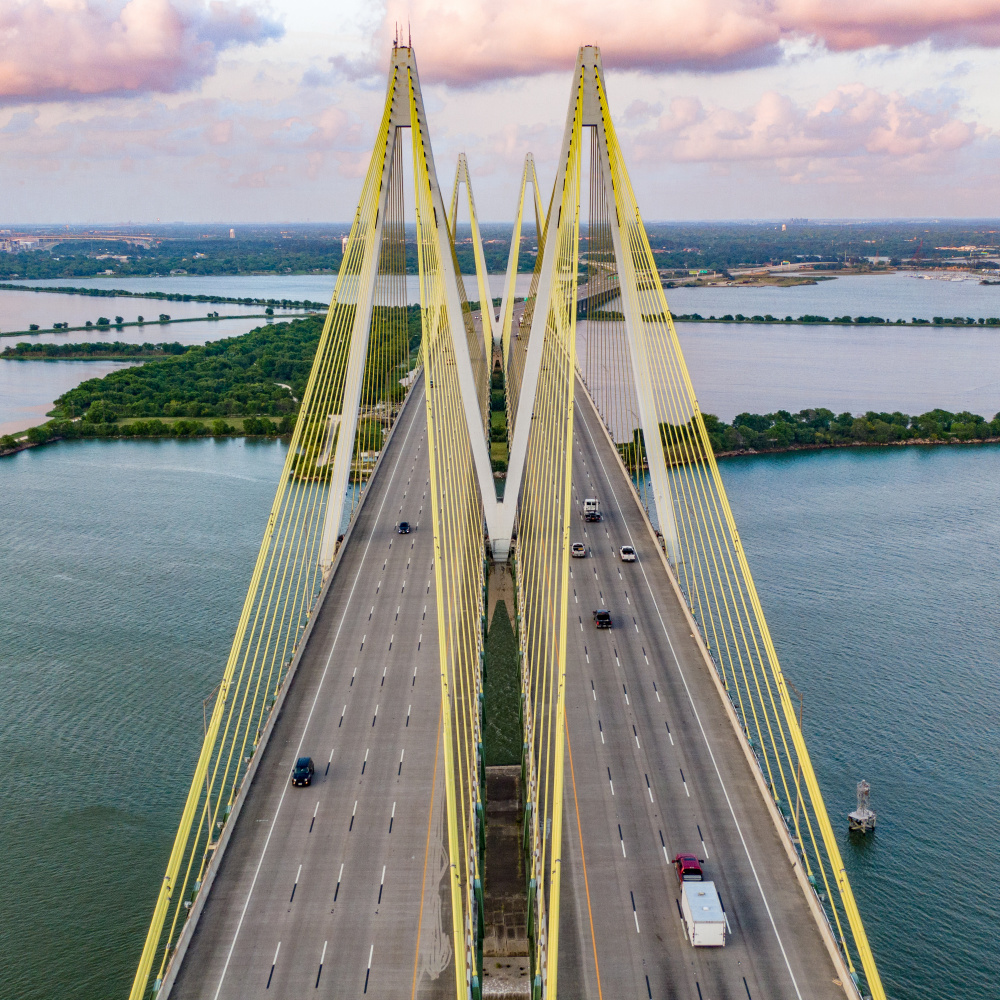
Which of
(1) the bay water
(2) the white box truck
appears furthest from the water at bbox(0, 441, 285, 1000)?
(2) the white box truck

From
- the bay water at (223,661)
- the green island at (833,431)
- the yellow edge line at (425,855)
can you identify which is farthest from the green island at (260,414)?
the yellow edge line at (425,855)

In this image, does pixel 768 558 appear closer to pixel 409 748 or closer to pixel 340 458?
pixel 340 458

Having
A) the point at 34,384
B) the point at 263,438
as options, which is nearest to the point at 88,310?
the point at 34,384

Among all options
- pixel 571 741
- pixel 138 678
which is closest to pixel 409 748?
pixel 571 741

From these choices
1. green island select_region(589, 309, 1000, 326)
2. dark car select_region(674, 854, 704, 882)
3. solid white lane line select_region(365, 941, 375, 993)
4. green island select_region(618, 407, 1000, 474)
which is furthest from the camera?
green island select_region(589, 309, 1000, 326)

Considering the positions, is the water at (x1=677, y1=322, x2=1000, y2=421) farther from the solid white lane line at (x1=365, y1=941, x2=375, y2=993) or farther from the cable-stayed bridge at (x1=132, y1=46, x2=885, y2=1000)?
the solid white lane line at (x1=365, y1=941, x2=375, y2=993)

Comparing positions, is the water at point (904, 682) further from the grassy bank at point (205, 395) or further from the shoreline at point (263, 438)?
the grassy bank at point (205, 395)

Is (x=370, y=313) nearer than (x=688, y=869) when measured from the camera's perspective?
No

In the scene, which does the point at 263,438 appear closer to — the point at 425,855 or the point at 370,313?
the point at 370,313
